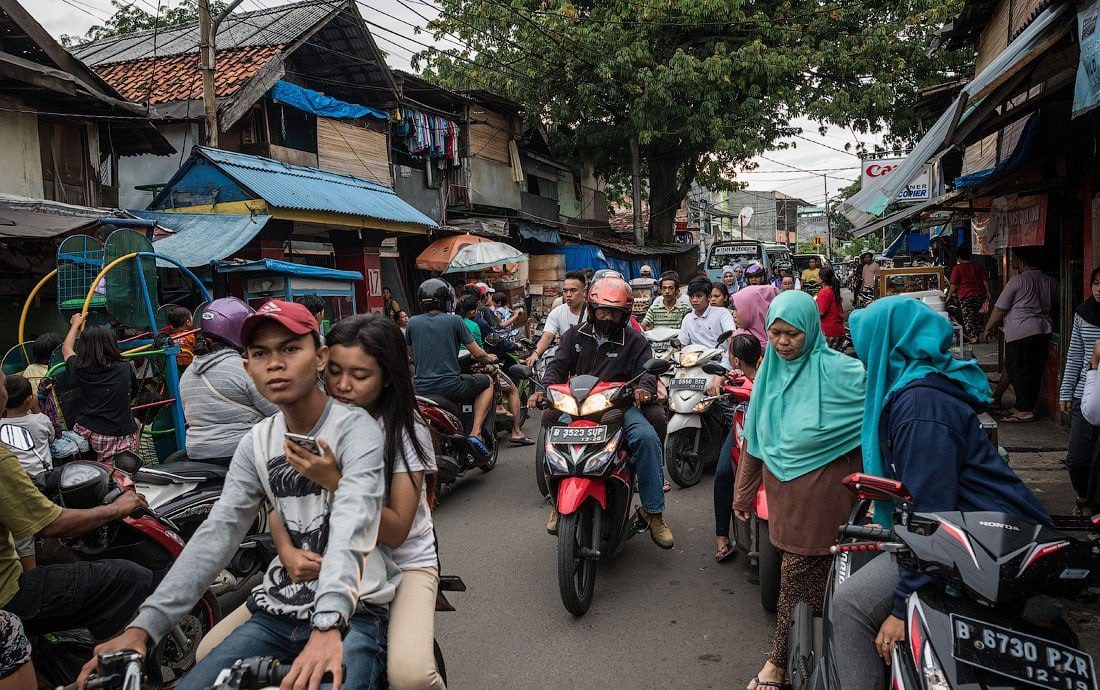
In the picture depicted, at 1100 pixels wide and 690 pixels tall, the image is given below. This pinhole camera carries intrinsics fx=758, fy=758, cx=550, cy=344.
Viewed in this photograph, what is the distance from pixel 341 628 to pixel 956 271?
15.3m

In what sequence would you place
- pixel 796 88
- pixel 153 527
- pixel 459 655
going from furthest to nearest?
pixel 796 88, pixel 459 655, pixel 153 527

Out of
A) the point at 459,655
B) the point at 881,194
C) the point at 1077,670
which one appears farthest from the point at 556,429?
the point at 881,194

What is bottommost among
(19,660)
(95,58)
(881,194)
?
(19,660)

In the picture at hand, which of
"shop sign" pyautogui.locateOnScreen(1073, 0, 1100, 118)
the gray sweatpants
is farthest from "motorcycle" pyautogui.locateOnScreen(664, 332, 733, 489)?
the gray sweatpants

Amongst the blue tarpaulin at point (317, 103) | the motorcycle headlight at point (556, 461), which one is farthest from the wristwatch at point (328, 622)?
the blue tarpaulin at point (317, 103)

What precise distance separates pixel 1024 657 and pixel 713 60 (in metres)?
20.9

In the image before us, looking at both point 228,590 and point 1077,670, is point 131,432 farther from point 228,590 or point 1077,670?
point 1077,670

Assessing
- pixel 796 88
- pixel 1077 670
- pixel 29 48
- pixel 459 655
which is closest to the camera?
pixel 1077 670

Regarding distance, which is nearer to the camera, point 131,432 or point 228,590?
point 228,590

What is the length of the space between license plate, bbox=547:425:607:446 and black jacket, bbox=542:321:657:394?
25.1 inches

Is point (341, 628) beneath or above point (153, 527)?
above

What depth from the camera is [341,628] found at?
1920 mm

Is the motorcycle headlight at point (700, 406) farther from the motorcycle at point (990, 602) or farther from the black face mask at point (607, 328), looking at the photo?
the motorcycle at point (990, 602)

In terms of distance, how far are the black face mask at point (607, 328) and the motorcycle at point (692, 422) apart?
1.48m
